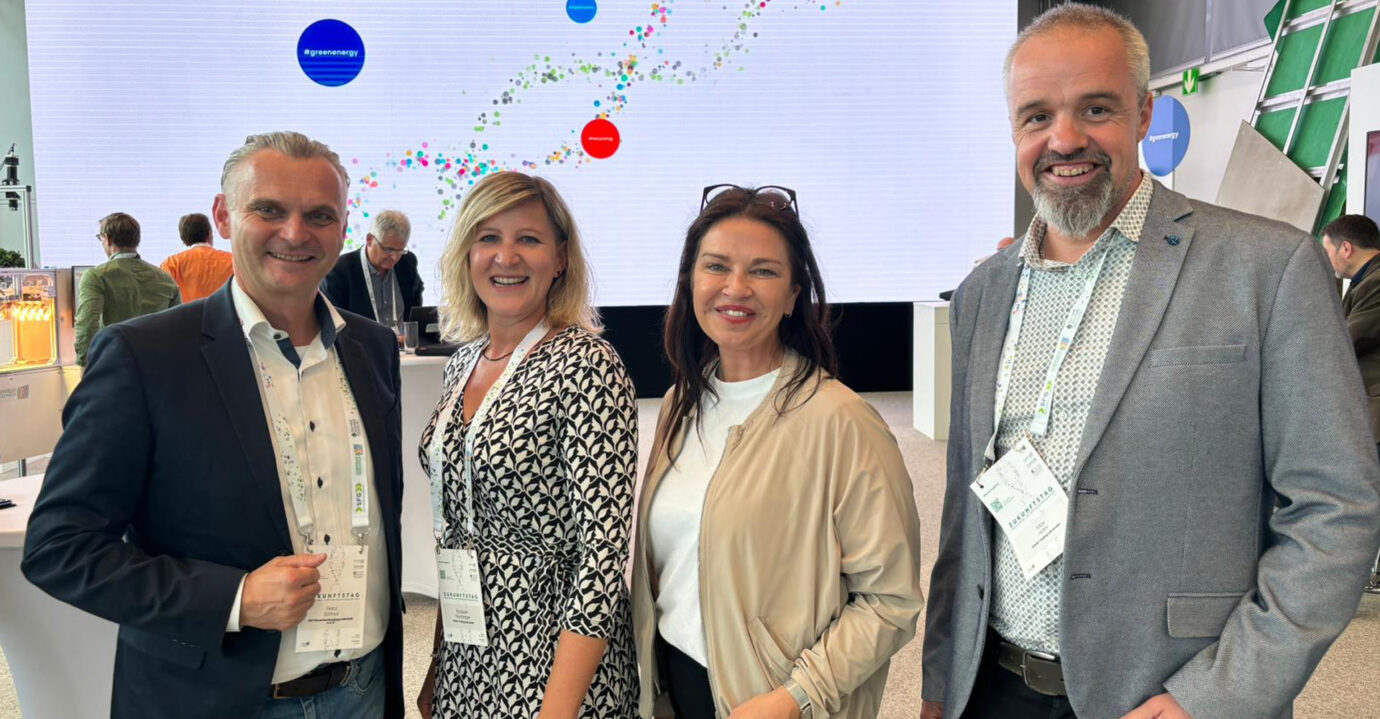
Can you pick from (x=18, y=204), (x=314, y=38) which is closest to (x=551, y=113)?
(x=314, y=38)

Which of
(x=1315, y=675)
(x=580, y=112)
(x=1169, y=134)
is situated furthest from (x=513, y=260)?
(x=1169, y=134)

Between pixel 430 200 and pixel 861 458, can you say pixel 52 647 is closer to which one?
pixel 861 458

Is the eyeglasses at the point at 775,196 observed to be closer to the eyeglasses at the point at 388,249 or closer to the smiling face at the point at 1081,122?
the smiling face at the point at 1081,122

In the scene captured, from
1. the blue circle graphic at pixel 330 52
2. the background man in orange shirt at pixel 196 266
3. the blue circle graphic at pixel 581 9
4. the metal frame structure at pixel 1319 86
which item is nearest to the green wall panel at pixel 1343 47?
the metal frame structure at pixel 1319 86

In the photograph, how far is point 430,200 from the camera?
862 centimetres

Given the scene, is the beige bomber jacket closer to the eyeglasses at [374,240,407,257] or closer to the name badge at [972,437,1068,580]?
the name badge at [972,437,1068,580]

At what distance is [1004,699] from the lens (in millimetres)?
1535

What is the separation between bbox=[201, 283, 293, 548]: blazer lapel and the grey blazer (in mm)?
1190

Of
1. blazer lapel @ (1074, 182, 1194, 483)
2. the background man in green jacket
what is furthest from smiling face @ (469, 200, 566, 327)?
the background man in green jacket

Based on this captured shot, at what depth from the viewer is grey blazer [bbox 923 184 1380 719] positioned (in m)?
1.25

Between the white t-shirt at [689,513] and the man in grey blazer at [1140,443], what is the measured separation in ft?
1.37

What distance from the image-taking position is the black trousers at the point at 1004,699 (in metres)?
1.46

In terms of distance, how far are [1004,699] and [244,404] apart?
4.22 feet

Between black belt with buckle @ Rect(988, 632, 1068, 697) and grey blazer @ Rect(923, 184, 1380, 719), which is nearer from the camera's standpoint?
grey blazer @ Rect(923, 184, 1380, 719)
